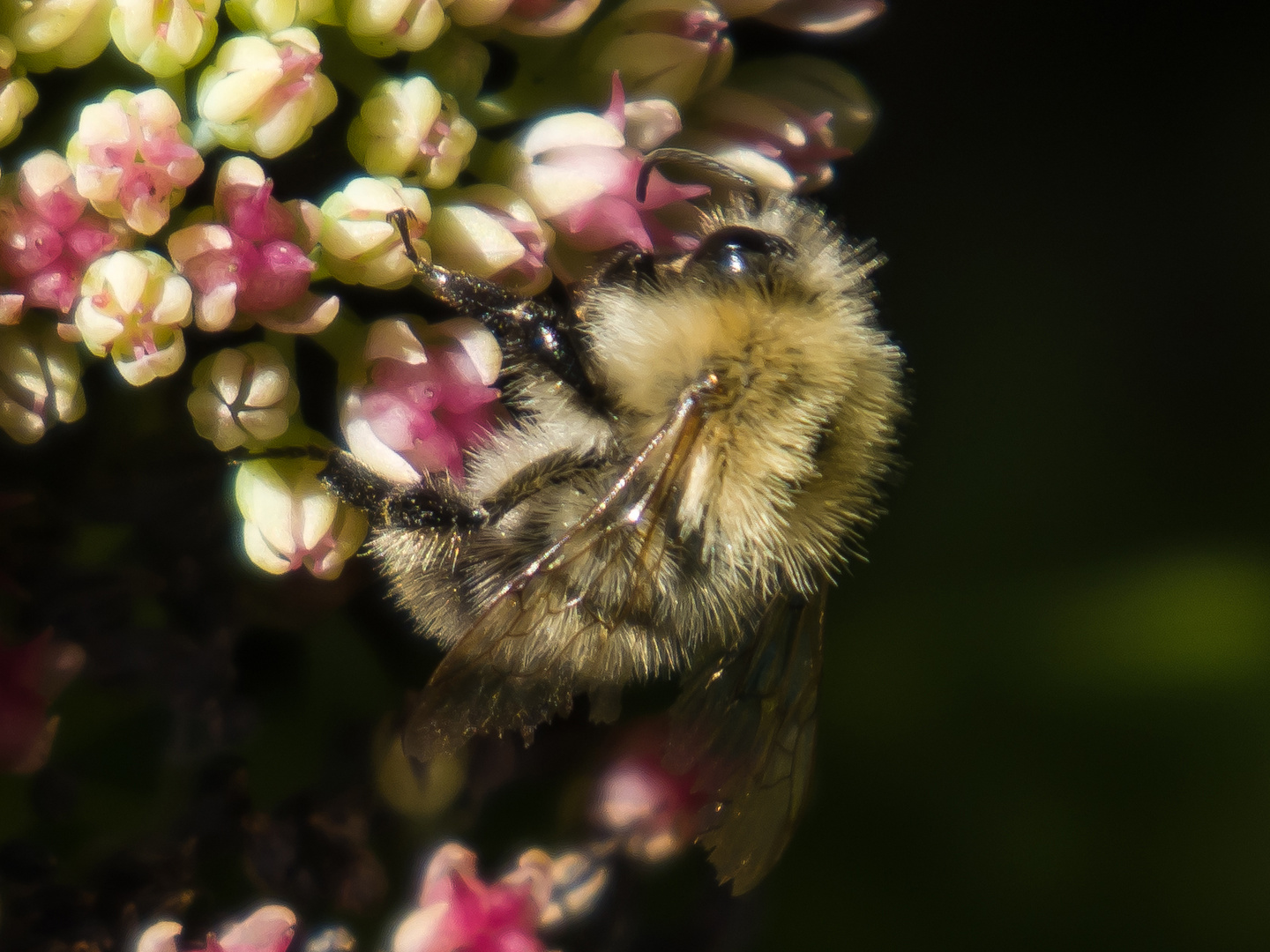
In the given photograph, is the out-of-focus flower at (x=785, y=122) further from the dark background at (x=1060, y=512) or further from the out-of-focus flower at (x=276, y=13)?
the out-of-focus flower at (x=276, y=13)

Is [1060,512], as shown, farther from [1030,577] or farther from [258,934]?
[258,934]

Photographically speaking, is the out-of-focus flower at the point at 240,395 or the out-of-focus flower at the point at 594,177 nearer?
the out-of-focus flower at the point at 240,395

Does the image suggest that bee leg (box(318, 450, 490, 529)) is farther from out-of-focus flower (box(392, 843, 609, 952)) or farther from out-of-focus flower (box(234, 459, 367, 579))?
out-of-focus flower (box(392, 843, 609, 952))

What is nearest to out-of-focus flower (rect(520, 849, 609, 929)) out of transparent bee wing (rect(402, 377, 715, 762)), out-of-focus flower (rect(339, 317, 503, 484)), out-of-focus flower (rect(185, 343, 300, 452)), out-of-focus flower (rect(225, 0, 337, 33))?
transparent bee wing (rect(402, 377, 715, 762))

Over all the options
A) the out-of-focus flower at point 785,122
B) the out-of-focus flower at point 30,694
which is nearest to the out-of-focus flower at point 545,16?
the out-of-focus flower at point 785,122

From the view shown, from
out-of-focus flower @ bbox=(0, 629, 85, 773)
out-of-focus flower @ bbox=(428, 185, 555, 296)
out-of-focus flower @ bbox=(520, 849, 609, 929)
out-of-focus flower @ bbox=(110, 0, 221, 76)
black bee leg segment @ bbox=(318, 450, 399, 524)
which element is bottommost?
out-of-focus flower @ bbox=(520, 849, 609, 929)

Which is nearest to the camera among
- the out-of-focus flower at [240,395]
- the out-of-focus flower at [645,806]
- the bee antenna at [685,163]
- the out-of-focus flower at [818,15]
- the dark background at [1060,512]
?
the out-of-focus flower at [240,395]
